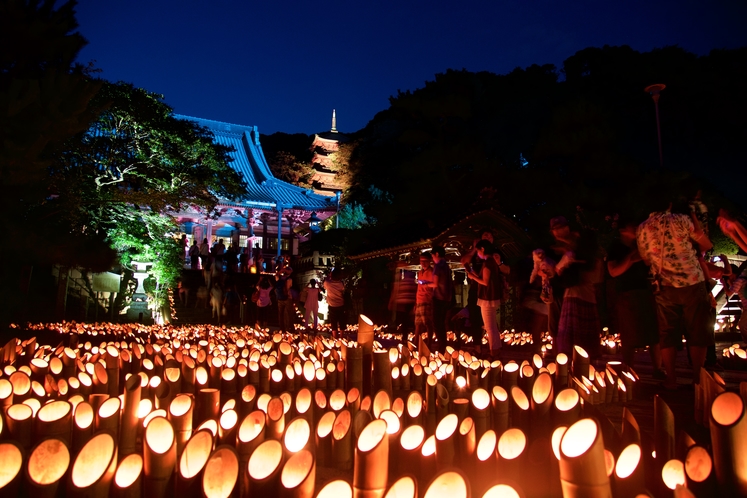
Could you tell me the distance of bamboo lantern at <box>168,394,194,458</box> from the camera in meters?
1.90

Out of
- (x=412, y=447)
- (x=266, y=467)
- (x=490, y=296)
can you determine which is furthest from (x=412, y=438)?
(x=490, y=296)

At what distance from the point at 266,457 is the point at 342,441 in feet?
2.48

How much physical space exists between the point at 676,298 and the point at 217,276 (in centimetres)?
1357

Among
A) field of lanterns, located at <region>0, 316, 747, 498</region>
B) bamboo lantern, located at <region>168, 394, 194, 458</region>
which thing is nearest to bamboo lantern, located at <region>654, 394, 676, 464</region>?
field of lanterns, located at <region>0, 316, 747, 498</region>

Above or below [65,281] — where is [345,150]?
above

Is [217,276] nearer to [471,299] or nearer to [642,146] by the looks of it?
[471,299]

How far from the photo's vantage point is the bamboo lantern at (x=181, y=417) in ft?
6.24

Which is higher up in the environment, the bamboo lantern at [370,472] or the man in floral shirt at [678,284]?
the man in floral shirt at [678,284]

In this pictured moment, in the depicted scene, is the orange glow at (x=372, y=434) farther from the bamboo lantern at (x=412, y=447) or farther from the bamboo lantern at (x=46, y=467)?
the bamboo lantern at (x=46, y=467)

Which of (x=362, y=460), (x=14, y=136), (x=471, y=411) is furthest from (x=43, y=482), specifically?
(x=14, y=136)

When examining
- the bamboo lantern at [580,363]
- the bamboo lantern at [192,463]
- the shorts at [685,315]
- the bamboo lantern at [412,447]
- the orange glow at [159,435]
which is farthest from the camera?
the shorts at [685,315]

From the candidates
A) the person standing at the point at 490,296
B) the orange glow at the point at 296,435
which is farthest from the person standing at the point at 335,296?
the orange glow at the point at 296,435

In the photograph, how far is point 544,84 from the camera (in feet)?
72.0

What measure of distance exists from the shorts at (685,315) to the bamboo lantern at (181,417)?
11.6ft
